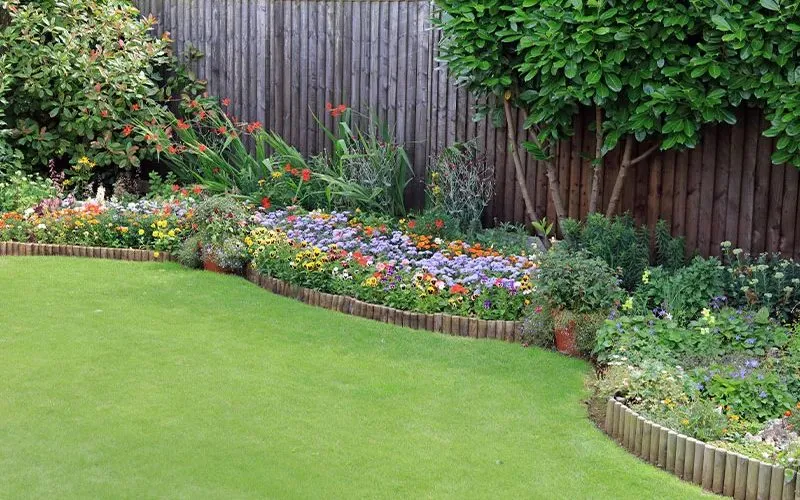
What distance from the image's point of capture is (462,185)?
10.5m

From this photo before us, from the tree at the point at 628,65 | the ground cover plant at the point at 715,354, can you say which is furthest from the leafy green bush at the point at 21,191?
the ground cover plant at the point at 715,354

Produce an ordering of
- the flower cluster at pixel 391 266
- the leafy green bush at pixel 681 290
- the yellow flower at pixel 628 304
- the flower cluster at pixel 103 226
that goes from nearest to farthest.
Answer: the yellow flower at pixel 628 304, the leafy green bush at pixel 681 290, the flower cluster at pixel 391 266, the flower cluster at pixel 103 226

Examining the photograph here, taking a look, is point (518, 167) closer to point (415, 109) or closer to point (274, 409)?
point (415, 109)

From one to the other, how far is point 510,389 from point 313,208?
5040mm

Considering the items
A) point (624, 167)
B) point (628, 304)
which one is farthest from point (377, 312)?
point (624, 167)

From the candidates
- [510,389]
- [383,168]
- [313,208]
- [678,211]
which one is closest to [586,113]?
[678,211]

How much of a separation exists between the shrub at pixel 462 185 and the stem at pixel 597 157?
3.97 feet

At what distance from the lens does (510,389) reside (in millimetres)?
6703

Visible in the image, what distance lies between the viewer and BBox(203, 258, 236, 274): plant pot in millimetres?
9758

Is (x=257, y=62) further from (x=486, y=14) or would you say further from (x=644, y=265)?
(x=644, y=265)

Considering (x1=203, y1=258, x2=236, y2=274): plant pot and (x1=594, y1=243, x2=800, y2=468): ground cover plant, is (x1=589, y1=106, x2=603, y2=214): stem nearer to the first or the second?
(x1=594, y1=243, x2=800, y2=468): ground cover plant

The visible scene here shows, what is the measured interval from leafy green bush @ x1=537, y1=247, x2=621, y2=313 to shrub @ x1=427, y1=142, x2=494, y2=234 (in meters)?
2.57

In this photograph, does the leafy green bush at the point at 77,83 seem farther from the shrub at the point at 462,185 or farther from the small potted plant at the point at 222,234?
the shrub at the point at 462,185

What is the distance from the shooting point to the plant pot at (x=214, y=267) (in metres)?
9.76
